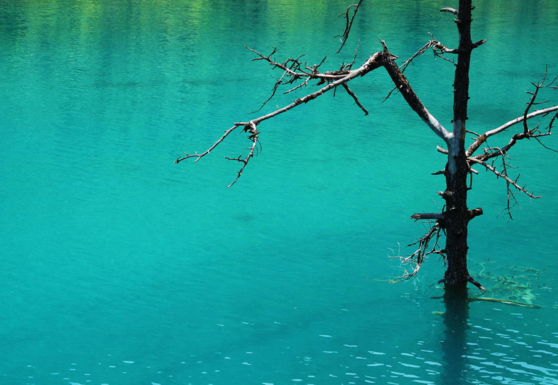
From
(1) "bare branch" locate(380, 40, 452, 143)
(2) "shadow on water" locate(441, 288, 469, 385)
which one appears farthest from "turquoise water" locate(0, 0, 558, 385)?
(1) "bare branch" locate(380, 40, 452, 143)

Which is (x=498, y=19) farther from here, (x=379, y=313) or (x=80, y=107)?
(x=379, y=313)

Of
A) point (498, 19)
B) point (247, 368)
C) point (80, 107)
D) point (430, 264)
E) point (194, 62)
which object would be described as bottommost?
point (247, 368)

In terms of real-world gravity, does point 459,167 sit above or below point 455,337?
above

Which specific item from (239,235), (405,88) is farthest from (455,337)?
(239,235)

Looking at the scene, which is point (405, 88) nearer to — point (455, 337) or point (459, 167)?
point (459, 167)

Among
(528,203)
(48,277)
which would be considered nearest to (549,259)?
(528,203)

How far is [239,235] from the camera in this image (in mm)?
14055

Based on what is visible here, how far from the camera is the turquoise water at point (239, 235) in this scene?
31.7 ft

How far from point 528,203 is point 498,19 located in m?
29.1

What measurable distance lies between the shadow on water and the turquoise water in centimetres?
5

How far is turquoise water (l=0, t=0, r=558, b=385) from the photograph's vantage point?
9656mm

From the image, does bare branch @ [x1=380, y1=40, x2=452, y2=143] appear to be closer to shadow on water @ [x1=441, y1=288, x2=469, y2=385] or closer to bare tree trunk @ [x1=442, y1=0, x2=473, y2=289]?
bare tree trunk @ [x1=442, y1=0, x2=473, y2=289]

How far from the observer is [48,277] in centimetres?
1227

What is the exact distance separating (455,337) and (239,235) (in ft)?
16.9
